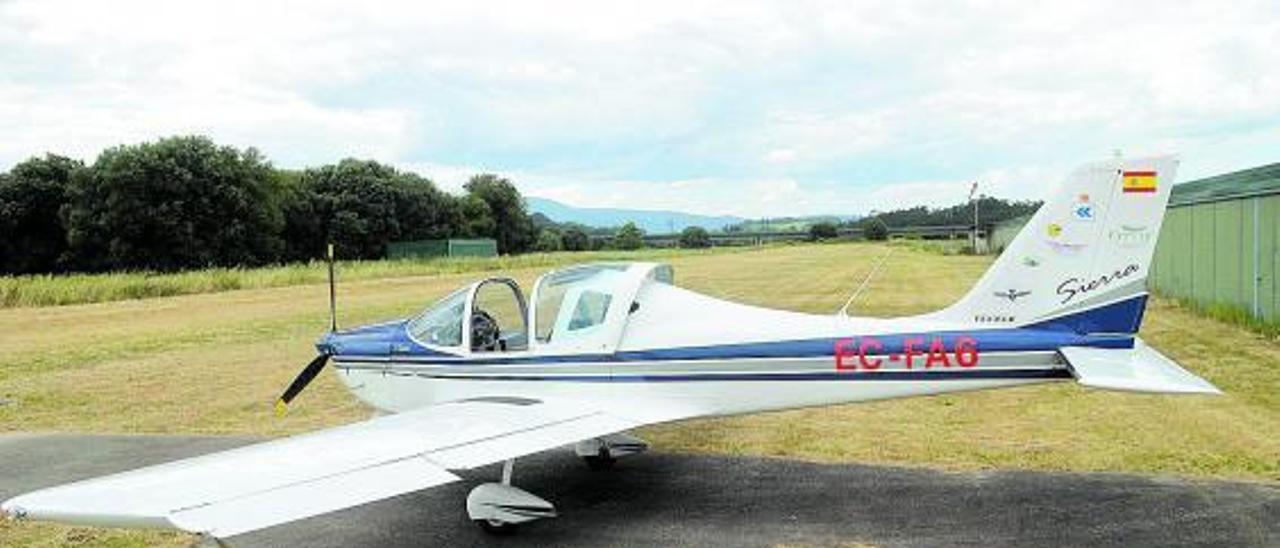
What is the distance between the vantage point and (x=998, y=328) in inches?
294

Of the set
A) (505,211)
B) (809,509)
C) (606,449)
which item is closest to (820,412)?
(606,449)

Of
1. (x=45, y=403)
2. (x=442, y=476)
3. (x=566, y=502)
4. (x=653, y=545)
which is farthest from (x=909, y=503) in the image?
(x=45, y=403)

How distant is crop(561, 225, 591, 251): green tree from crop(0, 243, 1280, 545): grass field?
117756mm

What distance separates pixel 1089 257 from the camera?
7293 mm

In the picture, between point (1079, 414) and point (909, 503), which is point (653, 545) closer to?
point (909, 503)

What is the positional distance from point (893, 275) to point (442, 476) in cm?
3913

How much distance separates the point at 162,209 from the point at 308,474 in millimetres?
72265

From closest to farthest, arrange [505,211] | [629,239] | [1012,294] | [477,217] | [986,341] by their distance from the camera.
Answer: [986,341] → [1012,294] → [477,217] → [505,211] → [629,239]

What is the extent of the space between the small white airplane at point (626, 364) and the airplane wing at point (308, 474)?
15 millimetres

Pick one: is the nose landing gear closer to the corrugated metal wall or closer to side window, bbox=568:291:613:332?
side window, bbox=568:291:613:332

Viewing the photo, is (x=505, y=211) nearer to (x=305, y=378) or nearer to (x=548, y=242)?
Result: (x=548, y=242)

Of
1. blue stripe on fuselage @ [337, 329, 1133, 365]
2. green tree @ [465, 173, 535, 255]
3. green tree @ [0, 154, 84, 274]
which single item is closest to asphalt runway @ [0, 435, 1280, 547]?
blue stripe on fuselage @ [337, 329, 1133, 365]

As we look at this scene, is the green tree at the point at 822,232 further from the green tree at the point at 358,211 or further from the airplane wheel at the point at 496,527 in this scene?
the airplane wheel at the point at 496,527

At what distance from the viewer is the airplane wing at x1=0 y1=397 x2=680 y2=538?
18.4ft
